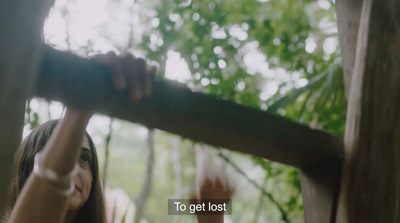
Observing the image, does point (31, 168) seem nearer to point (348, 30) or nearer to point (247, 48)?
point (348, 30)

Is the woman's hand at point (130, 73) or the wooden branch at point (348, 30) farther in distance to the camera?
the wooden branch at point (348, 30)

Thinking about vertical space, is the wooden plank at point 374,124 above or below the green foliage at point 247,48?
below

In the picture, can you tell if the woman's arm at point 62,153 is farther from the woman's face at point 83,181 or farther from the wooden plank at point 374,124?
the wooden plank at point 374,124

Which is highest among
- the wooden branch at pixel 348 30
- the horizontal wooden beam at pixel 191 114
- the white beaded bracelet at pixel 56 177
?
the wooden branch at pixel 348 30

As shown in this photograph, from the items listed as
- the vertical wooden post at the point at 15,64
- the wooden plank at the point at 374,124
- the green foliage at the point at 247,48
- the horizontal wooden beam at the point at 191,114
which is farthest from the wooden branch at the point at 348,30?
the vertical wooden post at the point at 15,64

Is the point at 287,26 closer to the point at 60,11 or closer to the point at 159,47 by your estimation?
the point at 159,47

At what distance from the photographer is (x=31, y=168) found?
3.32ft

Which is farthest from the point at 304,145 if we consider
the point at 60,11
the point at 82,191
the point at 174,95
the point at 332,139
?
the point at 60,11

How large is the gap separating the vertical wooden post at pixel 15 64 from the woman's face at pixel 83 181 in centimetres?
50

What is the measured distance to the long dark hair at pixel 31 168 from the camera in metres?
1.01

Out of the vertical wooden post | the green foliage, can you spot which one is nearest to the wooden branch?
the green foliage

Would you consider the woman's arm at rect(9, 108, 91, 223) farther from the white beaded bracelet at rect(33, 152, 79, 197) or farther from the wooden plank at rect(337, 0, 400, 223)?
the wooden plank at rect(337, 0, 400, 223)

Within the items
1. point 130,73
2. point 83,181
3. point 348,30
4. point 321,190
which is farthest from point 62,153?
point 348,30

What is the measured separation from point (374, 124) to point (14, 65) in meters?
0.75
